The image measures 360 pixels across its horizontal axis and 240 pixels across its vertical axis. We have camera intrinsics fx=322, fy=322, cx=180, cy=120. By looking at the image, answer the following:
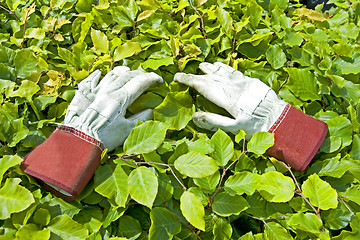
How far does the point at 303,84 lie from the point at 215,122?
1.71 feet

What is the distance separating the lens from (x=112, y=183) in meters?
1.25

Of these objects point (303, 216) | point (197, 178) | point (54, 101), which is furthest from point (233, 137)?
point (54, 101)

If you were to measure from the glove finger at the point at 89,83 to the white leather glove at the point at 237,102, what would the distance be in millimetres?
377

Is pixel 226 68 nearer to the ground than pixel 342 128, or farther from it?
farther from it

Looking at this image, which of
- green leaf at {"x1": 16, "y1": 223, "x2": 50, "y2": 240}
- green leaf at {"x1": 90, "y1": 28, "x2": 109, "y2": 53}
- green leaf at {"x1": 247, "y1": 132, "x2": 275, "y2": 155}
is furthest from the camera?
green leaf at {"x1": 90, "y1": 28, "x2": 109, "y2": 53}

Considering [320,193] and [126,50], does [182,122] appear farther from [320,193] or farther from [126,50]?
[320,193]

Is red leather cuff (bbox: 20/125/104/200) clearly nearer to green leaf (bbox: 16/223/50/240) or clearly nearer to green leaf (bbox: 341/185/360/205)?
green leaf (bbox: 16/223/50/240)

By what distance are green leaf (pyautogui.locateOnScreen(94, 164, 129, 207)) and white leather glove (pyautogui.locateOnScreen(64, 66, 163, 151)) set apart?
125 millimetres

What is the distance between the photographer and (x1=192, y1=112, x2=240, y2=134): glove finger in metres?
1.41

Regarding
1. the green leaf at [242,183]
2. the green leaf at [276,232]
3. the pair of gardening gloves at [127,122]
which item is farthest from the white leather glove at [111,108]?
the green leaf at [276,232]

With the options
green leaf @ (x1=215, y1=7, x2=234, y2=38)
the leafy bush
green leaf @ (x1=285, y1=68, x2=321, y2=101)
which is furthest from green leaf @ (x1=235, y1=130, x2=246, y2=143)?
green leaf @ (x1=215, y1=7, x2=234, y2=38)

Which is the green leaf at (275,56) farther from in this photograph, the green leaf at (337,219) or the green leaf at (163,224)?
the green leaf at (163,224)

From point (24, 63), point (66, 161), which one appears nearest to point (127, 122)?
point (66, 161)

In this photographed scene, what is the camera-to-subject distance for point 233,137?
4.94ft
